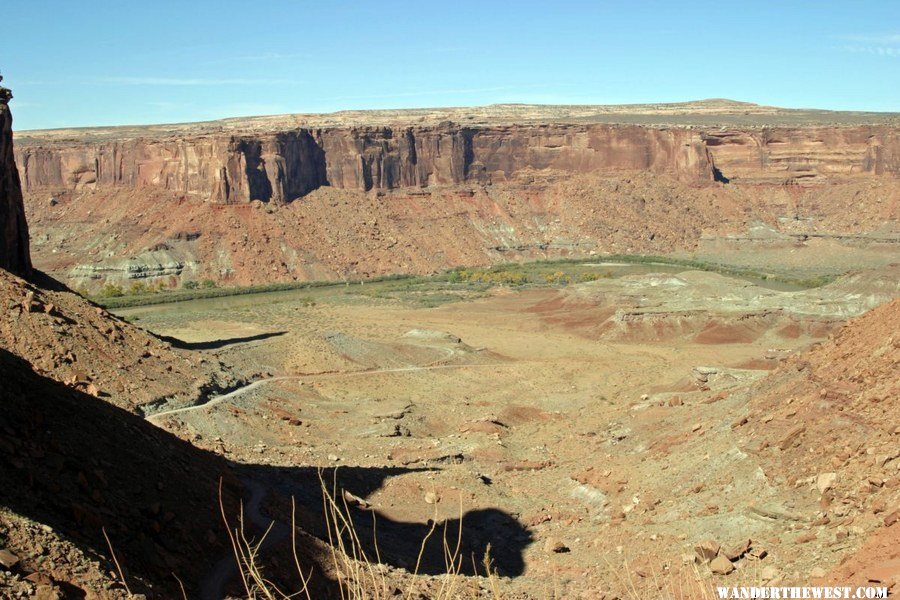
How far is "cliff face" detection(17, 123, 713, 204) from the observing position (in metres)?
113

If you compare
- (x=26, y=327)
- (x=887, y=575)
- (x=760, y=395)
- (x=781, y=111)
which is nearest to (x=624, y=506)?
(x=760, y=395)

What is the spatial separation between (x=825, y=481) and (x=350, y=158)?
348ft

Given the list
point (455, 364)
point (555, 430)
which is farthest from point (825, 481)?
point (455, 364)

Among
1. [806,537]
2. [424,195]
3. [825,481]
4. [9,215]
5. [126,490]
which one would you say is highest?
[9,215]

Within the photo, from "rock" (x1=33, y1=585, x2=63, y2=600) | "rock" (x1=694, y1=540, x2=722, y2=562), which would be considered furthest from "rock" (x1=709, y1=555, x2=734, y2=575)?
"rock" (x1=33, y1=585, x2=63, y2=600)

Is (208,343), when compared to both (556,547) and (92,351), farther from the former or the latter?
(556,547)

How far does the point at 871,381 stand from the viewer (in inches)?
1027

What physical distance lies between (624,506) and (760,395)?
6220 mm

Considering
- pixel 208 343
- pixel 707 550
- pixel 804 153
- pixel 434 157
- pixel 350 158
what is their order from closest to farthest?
pixel 707 550 < pixel 208 343 < pixel 350 158 < pixel 434 157 < pixel 804 153

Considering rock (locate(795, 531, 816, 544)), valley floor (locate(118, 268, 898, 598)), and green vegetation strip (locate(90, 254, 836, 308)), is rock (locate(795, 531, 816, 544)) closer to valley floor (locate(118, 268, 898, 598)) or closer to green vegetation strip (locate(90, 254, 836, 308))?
valley floor (locate(118, 268, 898, 598))

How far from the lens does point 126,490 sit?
19.4 metres

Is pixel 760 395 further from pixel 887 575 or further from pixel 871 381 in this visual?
pixel 887 575

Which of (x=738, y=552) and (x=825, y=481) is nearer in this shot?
(x=738, y=552)

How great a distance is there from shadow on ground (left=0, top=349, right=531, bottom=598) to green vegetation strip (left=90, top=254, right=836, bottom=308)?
71.3 m
